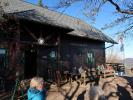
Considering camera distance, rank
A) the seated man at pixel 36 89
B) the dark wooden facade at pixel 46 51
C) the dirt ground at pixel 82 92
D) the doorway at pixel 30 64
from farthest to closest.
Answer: the doorway at pixel 30 64
the dark wooden facade at pixel 46 51
the dirt ground at pixel 82 92
the seated man at pixel 36 89

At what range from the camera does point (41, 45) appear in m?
18.8

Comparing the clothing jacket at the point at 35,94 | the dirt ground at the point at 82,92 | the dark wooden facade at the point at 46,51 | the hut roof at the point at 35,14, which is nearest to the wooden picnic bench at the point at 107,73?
the dirt ground at the point at 82,92

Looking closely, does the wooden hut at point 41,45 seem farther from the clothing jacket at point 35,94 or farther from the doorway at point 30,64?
the clothing jacket at point 35,94

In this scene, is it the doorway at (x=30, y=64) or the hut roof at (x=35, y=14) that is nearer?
the hut roof at (x=35, y=14)

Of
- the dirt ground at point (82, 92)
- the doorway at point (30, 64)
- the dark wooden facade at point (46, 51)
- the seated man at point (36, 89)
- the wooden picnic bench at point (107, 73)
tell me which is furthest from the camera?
the wooden picnic bench at point (107, 73)

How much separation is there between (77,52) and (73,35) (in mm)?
2164

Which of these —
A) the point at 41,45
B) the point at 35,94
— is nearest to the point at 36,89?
the point at 35,94

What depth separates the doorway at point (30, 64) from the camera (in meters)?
19.5

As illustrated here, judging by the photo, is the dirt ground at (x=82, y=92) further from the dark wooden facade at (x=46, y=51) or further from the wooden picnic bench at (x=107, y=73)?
the dark wooden facade at (x=46, y=51)

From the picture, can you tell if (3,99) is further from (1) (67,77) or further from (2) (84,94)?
(1) (67,77)

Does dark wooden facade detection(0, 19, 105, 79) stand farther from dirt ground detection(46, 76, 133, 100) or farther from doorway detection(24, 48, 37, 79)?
dirt ground detection(46, 76, 133, 100)

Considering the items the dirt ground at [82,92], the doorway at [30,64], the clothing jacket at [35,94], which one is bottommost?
the dirt ground at [82,92]

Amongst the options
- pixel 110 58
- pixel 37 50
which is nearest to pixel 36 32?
pixel 37 50

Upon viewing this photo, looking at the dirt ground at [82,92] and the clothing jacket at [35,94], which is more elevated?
the clothing jacket at [35,94]
